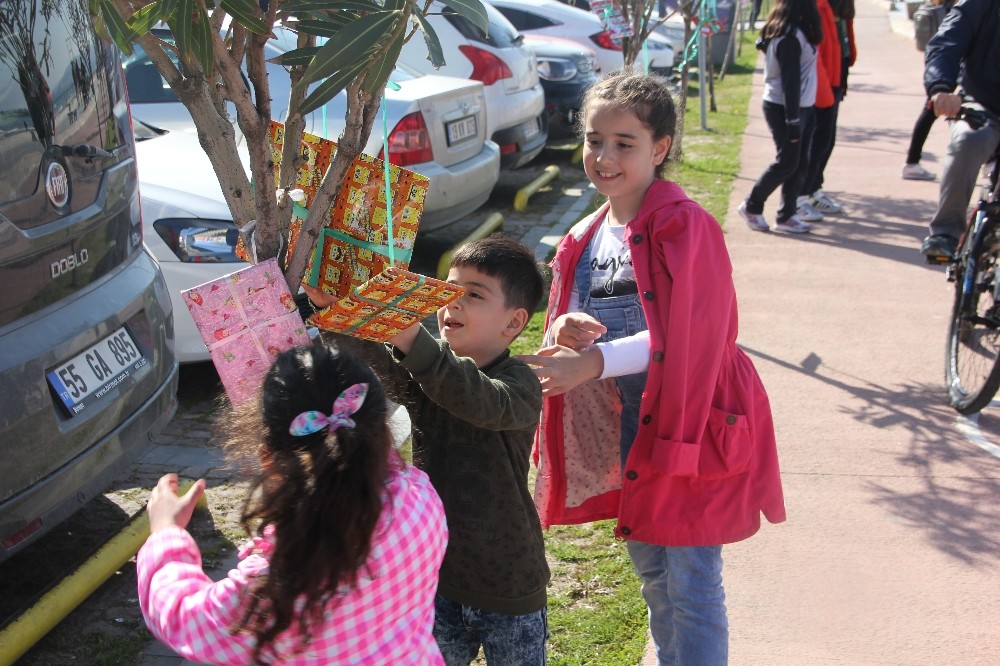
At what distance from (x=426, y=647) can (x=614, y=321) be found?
111 cm

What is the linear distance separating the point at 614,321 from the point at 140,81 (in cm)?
466

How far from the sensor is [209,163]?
16.0ft

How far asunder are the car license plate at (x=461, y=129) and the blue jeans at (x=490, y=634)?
4.96 metres

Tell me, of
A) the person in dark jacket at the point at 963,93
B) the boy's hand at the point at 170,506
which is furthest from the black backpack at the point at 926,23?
the boy's hand at the point at 170,506

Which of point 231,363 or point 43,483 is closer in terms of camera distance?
point 231,363

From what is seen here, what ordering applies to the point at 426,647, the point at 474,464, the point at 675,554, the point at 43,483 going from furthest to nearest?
the point at 43,483 < the point at 675,554 < the point at 474,464 < the point at 426,647

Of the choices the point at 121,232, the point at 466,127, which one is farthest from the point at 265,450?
the point at 466,127

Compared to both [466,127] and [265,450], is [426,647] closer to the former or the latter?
[265,450]

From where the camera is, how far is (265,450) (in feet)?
5.59

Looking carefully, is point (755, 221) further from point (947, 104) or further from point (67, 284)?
point (67, 284)

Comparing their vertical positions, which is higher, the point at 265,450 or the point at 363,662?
the point at 265,450

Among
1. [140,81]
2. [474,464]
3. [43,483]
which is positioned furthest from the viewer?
[140,81]

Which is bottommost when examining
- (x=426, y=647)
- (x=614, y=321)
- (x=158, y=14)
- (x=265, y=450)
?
(x=426, y=647)

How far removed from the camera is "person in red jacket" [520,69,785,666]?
8.15 feet
